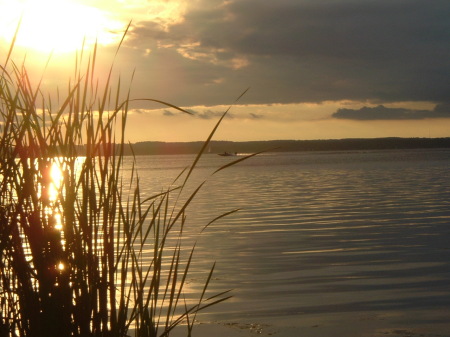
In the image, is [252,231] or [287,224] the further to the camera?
[287,224]

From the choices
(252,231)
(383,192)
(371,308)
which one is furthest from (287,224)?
(383,192)

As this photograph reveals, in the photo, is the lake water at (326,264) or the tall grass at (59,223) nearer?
the tall grass at (59,223)

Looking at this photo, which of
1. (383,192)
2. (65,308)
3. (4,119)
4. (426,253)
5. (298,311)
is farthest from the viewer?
(383,192)

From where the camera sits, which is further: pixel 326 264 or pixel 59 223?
pixel 326 264

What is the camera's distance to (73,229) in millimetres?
3982

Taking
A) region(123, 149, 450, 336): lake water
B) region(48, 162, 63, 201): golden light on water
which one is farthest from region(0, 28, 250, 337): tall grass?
region(123, 149, 450, 336): lake water

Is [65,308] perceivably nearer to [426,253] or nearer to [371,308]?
[371,308]

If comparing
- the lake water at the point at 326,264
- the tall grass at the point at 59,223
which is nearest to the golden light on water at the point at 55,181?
the tall grass at the point at 59,223

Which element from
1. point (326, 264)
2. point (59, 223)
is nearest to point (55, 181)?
point (59, 223)

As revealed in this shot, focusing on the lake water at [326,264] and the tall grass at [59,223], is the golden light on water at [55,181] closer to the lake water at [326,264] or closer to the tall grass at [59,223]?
the tall grass at [59,223]

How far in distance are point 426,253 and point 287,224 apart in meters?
5.81

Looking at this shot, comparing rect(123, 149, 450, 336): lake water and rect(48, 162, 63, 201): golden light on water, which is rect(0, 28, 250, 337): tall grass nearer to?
rect(48, 162, 63, 201): golden light on water

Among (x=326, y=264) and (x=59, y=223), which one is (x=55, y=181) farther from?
(x=326, y=264)

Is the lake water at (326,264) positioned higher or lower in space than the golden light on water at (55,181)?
lower
